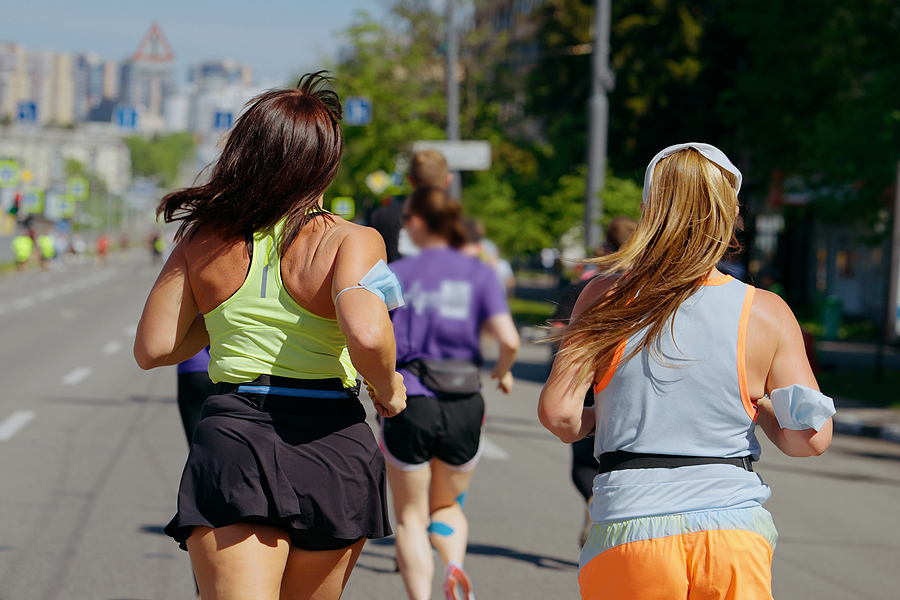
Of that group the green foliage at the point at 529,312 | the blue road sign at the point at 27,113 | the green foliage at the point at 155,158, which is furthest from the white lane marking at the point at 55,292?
the green foliage at the point at 155,158

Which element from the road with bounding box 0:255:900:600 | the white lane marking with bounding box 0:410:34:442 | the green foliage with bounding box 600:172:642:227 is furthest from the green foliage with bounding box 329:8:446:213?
the white lane marking with bounding box 0:410:34:442

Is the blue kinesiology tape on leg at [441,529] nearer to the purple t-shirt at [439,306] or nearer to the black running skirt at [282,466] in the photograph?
the purple t-shirt at [439,306]

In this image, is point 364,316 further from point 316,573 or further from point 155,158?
point 155,158

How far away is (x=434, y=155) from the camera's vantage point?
4555mm

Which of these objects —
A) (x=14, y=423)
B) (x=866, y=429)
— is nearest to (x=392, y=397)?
(x=14, y=423)

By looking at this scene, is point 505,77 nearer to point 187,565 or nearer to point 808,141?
point 808,141

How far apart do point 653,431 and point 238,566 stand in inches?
36.9

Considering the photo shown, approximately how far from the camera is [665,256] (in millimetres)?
2238

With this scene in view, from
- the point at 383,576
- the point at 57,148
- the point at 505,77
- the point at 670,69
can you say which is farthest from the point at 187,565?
the point at 57,148

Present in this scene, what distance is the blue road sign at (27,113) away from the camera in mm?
33000

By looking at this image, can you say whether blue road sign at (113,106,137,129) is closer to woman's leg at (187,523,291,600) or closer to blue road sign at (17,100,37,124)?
blue road sign at (17,100,37,124)

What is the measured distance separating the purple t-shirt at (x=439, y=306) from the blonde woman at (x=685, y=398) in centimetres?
178

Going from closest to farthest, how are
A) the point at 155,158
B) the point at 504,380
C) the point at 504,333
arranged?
the point at 504,333 → the point at 504,380 → the point at 155,158

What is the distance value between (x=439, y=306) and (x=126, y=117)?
31.8 meters
